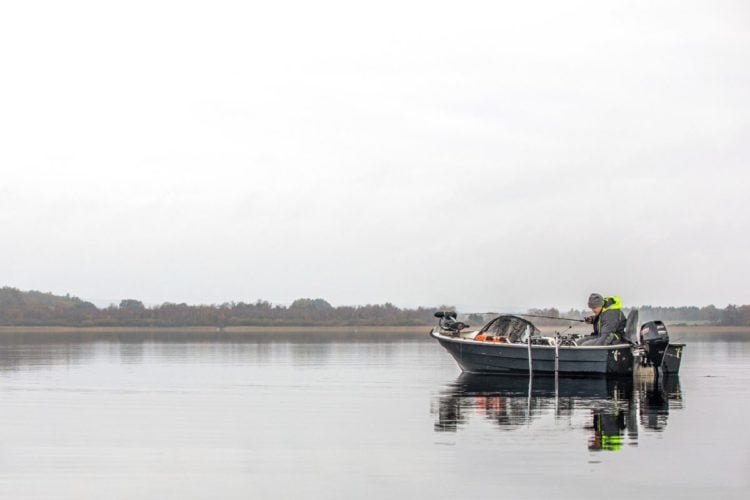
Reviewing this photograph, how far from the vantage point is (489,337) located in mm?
34219

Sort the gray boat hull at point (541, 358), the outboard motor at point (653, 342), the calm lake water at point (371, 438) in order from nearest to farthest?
the calm lake water at point (371, 438), the gray boat hull at point (541, 358), the outboard motor at point (653, 342)

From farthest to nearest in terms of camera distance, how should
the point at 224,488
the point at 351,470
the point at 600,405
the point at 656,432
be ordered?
the point at 600,405 < the point at 656,432 < the point at 351,470 < the point at 224,488

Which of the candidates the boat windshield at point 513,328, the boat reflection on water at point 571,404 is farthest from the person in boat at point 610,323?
the boat windshield at point 513,328

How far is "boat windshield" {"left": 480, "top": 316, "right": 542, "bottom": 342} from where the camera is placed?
33.1m

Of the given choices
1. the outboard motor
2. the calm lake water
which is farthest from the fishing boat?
the calm lake water

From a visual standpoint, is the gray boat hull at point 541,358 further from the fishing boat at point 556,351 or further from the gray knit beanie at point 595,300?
the gray knit beanie at point 595,300

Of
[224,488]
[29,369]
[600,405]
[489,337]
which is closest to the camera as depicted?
[224,488]

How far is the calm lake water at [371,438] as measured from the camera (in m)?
13.1

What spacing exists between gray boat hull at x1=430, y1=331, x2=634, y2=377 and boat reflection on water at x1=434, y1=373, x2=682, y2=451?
302 millimetres

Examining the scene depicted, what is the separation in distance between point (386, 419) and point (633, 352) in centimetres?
1294

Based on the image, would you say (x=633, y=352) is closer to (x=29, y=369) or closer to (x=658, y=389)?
(x=658, y=389)

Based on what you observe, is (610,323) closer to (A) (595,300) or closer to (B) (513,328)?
(A) (595,300)

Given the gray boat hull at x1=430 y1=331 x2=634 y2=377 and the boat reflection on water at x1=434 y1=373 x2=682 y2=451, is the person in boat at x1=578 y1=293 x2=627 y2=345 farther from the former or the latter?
the boat reflection on water at x1=434 y1=373 x2=682 y2=451

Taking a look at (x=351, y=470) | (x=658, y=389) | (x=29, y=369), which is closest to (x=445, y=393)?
(x=658, y=389)
